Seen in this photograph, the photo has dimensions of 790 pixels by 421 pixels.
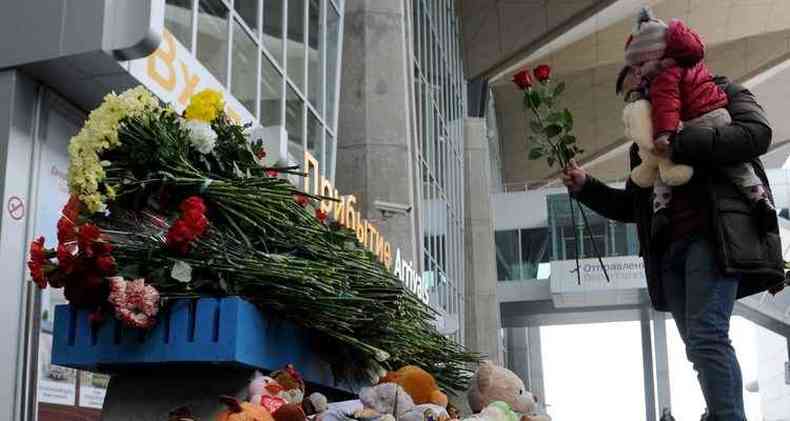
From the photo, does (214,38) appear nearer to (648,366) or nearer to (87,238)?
(87,238)

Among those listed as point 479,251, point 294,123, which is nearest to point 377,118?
point 294,123

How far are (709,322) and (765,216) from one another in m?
0.40

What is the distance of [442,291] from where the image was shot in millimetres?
21562

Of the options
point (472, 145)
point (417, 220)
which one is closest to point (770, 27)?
point (472, 145)

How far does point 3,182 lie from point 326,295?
9.24ft

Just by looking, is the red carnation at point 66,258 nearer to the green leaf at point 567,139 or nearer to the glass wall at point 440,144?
the green leaf at point 567,139

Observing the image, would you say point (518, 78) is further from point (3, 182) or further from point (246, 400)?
point (3, 182)

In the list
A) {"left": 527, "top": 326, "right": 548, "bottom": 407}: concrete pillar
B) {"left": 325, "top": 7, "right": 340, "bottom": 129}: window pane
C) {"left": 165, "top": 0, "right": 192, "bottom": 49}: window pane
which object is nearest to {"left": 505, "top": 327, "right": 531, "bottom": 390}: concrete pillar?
{"left": 527, "top": 326, "right": 548, "bottom": 407}: concrete pillar

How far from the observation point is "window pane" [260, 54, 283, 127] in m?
9.50

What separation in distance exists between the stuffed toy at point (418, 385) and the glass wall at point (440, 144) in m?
14.9

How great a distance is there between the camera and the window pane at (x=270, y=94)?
9.50 meters

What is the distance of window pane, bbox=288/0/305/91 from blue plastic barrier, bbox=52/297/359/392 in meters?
7.87

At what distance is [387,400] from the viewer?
305 cm

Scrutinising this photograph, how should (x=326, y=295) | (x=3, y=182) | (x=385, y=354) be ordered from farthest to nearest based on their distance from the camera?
(x=3, y=182)
(x=385, y=354)
(x=326, y=295)
